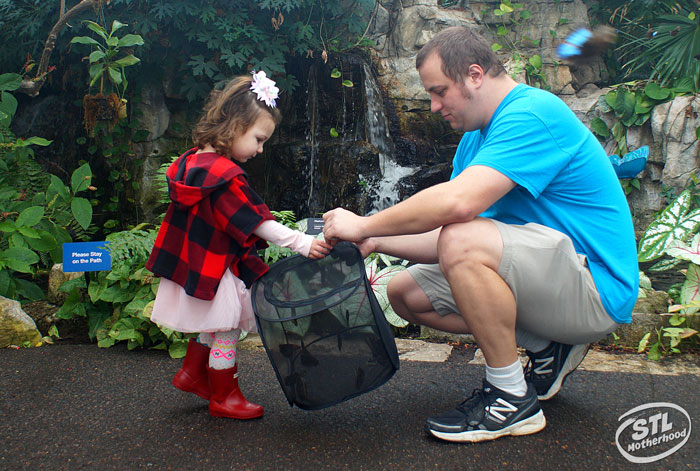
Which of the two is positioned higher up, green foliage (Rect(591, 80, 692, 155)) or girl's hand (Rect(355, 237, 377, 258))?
green foliage (Rect(591, 80, 692, 155))

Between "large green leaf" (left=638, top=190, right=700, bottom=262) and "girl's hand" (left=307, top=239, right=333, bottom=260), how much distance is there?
2.07 m

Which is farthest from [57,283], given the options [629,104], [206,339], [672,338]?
[629,104]

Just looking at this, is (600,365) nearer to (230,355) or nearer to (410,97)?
(230,355)

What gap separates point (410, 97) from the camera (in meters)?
6.28

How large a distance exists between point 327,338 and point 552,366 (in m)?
0.89

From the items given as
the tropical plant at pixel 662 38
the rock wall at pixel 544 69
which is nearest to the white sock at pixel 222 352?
the rock wall at pixel 544 69

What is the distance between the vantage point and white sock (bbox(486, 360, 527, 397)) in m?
1.72

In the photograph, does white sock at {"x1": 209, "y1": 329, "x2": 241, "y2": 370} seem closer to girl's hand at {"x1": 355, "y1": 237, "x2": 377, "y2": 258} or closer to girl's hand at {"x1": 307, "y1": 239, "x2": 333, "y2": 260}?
girl's hand at {"x1": 307, "y1": 239, "x2": 333, "y2": 260}

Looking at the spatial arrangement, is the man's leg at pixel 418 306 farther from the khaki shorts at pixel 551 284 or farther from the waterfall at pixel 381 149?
the waterfall at pixel 381 149

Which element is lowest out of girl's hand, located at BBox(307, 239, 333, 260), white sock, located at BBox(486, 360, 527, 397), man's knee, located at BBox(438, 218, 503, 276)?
white sock, located at BBox(486, 360, 527, 397)

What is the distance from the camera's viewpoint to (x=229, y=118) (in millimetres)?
1971

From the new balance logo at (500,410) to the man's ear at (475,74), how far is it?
1.09 metres

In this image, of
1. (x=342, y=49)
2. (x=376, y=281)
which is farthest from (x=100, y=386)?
Answer: (x=342, y=49)

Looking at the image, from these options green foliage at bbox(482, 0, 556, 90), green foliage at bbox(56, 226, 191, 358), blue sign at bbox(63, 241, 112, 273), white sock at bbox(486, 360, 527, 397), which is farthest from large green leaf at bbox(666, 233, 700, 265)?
green foliage at bbox(482, 0, 556, 90)
